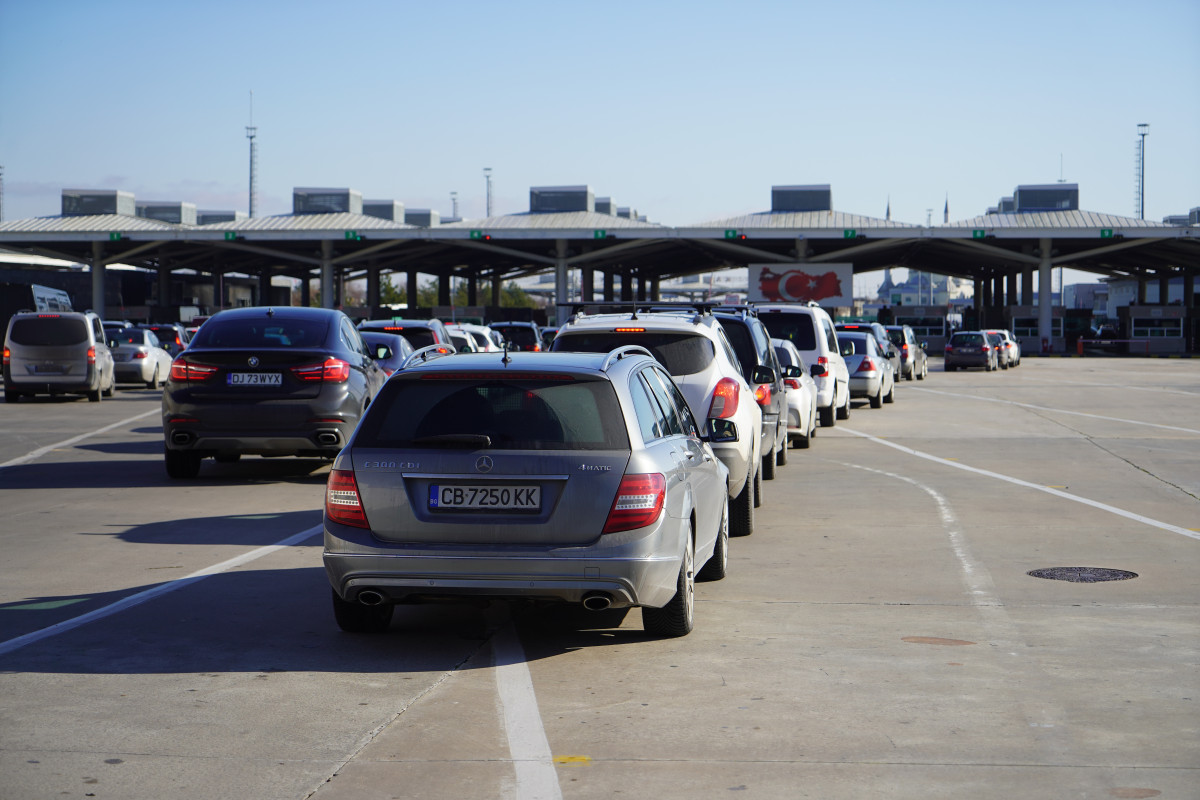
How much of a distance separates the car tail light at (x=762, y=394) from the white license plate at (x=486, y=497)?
727cm

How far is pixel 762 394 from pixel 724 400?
9.82 feet

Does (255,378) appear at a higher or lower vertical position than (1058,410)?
higher

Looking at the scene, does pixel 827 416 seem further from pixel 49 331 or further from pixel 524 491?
pixel 524 491

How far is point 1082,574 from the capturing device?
30.0 feet

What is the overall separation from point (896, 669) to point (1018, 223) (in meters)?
73.4

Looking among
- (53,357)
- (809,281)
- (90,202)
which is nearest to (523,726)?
(53,357)

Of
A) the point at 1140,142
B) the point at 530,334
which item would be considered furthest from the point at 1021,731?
the point at 1140,142

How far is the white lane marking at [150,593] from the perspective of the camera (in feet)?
22.9

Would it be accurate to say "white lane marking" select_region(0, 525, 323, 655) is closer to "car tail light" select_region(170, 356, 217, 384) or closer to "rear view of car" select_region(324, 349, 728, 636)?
"rear view of car" select_region(324, 349, 728, 636)

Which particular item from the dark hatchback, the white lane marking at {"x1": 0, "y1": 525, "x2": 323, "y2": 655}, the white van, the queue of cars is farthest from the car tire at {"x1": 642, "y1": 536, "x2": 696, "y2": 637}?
the white van

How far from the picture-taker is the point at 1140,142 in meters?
137

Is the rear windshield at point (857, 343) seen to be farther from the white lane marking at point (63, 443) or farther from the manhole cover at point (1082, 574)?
the manhole cover at point (1082, 574)

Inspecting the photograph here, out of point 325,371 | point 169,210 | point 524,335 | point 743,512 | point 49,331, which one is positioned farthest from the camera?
point 169,210

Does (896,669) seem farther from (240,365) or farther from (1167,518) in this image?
Answer: (240,365)
